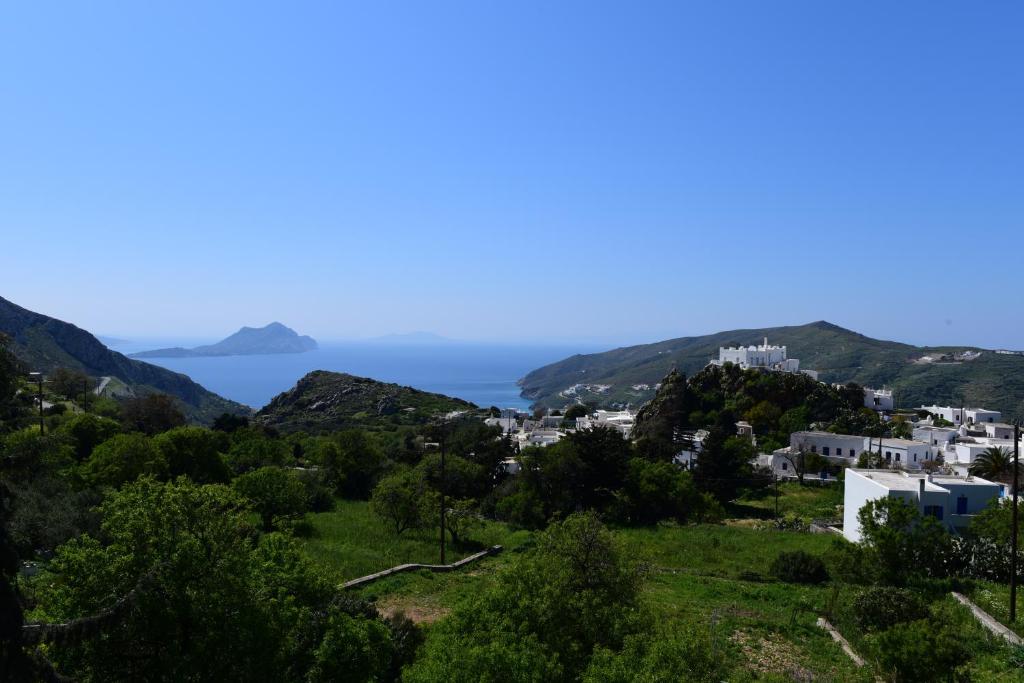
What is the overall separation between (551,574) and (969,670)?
375 inches

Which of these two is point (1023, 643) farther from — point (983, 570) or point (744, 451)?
point (744, 451)

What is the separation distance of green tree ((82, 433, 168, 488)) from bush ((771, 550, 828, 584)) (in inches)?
1054

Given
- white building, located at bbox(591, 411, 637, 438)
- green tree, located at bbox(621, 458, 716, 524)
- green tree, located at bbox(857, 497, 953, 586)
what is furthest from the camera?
white building, located at bbox(591, 411, 637, 438)

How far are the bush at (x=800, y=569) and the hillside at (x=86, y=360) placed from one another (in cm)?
9643

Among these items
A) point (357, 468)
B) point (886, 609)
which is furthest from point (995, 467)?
point (357, 468)

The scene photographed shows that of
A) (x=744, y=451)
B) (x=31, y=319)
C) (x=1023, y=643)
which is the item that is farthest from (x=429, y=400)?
(x=1023, y=643)

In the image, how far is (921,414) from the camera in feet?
255

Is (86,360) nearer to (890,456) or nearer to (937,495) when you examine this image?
(890,456)

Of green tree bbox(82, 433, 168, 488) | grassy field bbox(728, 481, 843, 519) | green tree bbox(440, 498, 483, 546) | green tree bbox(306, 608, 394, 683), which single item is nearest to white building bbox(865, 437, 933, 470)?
grassy field bbox(728, 481, 843, 519)

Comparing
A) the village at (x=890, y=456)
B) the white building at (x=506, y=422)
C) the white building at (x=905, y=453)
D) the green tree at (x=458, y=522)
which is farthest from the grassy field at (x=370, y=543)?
the white building at (x=506, y=422)

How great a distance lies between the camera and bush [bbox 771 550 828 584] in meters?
24.6

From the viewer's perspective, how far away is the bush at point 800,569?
24.6 m

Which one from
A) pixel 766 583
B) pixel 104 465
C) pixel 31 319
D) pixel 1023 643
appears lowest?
pixel 766 583

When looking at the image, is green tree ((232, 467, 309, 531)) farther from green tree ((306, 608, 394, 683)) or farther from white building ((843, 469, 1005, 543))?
white building ((843, 469, 1005, 543))
